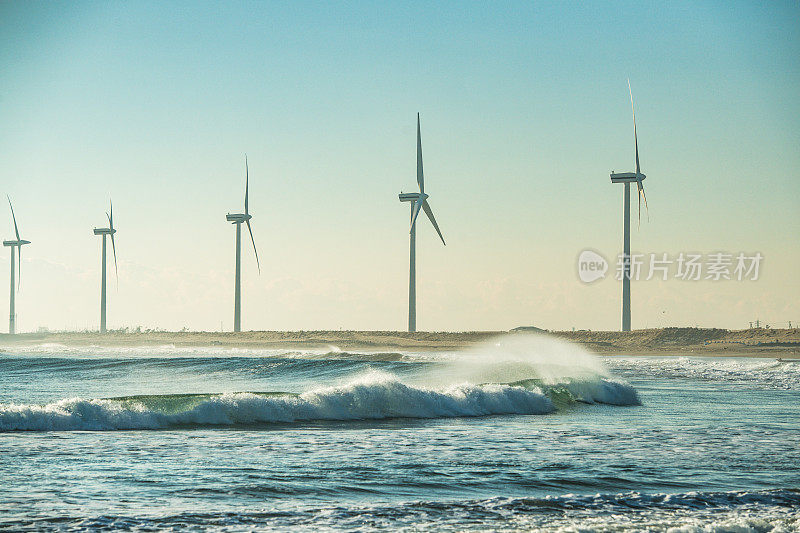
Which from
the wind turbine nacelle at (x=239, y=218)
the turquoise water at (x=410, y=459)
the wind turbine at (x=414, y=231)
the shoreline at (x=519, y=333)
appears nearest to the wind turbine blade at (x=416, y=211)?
the wind turbine at (x=414, y=231)

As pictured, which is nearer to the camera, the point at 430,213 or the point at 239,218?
the point at 430,213

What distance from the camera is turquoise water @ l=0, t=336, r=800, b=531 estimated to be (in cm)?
918

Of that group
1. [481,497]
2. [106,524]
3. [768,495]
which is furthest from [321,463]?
[768,495]

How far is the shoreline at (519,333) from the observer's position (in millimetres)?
60750

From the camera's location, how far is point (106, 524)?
8594 mm

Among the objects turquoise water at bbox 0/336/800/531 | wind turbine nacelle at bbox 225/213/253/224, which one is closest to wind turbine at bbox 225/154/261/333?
wind turbine nacelle at bbox 225/213/253/224

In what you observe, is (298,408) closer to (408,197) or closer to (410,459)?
(410,459)

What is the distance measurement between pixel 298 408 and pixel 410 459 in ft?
24.9

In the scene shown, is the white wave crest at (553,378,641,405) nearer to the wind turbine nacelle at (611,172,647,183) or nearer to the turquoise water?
the turquoise water

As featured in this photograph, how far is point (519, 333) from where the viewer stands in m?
79.2

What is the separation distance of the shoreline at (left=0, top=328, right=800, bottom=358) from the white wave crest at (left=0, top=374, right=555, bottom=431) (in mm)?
38065

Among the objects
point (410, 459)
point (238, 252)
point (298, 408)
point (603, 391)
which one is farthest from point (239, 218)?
point (410, 459)

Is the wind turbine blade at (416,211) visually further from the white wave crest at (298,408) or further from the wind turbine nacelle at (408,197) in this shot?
the white wave crest at (298,408)

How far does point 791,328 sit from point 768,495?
6356 cm
